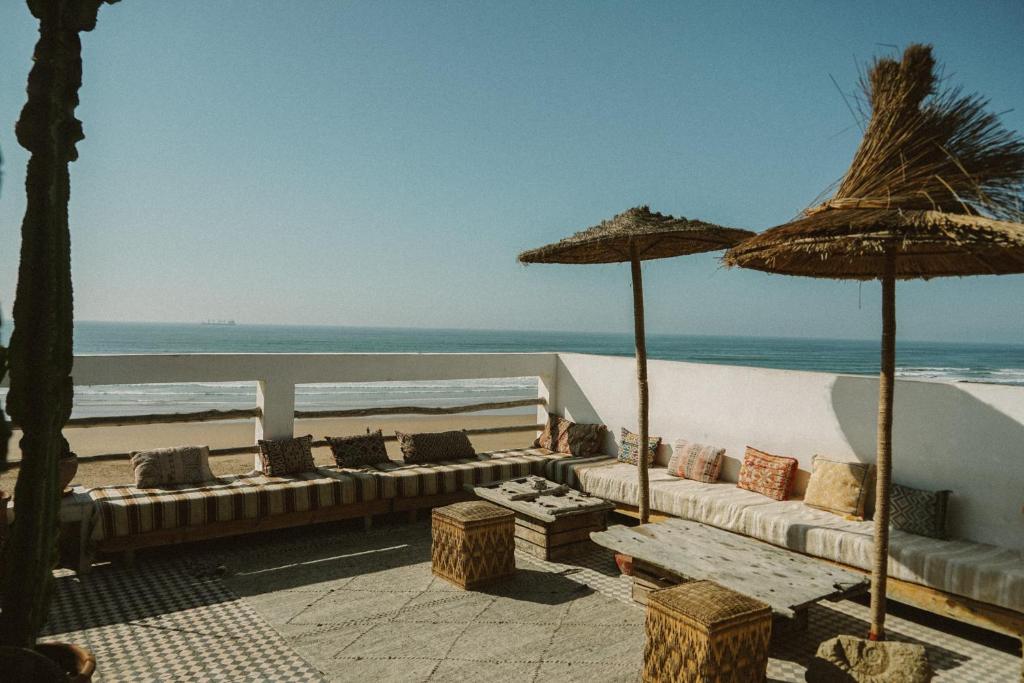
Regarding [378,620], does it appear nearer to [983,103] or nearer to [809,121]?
[983,103]

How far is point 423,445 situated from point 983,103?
5.14 metres

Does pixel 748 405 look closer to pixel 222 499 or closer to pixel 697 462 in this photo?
pixel 697 462

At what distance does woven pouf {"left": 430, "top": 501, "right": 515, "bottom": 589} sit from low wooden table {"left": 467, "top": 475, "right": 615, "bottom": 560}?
0.38m

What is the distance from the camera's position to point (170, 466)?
5.38 meters

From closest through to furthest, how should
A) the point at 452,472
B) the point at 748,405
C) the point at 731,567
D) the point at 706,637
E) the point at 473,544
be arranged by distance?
the point at 706,637
the point at 731,567
the point at 473,544
the point at 748,405
the point at 452,472

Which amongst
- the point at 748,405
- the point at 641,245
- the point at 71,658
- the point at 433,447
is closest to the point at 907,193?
the point at 641,245

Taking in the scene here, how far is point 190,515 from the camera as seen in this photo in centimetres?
494

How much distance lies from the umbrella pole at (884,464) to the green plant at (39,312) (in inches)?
148

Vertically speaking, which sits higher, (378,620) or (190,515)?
(190,515)

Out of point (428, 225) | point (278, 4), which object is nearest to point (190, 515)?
point (278, 4)

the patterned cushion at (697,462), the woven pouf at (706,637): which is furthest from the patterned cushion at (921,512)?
the woven pouf at (706,637)

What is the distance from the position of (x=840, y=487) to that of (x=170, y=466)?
5247 millimetres

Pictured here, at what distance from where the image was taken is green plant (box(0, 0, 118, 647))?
211 centimetres

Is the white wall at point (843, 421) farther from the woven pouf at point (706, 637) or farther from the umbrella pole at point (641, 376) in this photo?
the woven pouf at point (706, 637)
